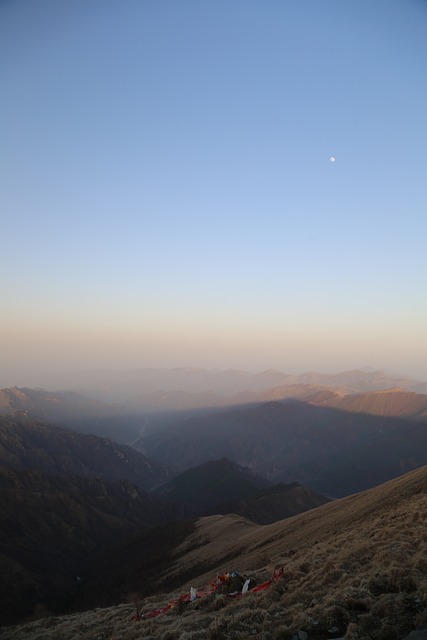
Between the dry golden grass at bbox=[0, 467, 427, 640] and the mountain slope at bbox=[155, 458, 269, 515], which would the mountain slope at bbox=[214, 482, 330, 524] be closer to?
the mountain slope at bbox=[155, 458, 269, 515]

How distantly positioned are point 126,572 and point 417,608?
73219 mm

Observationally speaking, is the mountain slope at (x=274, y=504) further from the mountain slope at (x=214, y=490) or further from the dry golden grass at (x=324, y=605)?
the dry golden grass at (x=324, y=605)

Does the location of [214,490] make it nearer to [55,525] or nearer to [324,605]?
[55,525]

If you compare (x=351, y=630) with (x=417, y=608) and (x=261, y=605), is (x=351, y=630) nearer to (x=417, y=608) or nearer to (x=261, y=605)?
(x=417, y=608)

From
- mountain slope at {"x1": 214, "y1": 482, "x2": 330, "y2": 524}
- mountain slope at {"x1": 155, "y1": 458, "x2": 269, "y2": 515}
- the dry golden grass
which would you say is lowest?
mountain slope at {"x1": 155, "y1": 458, "x2": 269, "y2": 515}

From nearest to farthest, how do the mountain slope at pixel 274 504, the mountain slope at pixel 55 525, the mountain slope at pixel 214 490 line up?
the mountain slope at pixel 55 525 < the mountain slope at pixel 274 504 < the mountain slope at pixel 214 490

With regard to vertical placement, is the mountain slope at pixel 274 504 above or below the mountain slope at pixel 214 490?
above

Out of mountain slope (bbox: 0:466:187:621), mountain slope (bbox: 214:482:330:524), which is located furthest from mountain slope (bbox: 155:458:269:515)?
mountain slope (bbox: 214:482:330:524)

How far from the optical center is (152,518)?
5551 inches

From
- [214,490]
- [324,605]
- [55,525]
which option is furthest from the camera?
[214,490]

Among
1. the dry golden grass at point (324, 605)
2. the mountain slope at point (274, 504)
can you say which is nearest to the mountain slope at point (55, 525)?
the mountain slope at point (274, 504)

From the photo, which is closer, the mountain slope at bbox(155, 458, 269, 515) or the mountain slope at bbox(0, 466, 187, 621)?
the mountain slope at bbox(0, 466, 187, 621)

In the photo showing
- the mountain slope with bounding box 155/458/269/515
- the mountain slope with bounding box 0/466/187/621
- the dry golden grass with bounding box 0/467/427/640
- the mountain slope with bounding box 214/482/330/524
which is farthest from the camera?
the mountain slope with bounding box 155/458/269/515

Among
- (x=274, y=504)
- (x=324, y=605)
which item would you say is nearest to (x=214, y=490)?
(x=274, y=504)
